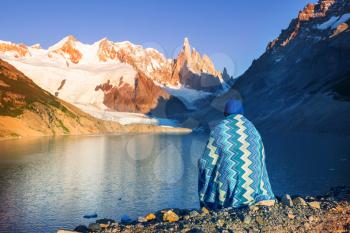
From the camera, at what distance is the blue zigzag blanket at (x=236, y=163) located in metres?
15.3

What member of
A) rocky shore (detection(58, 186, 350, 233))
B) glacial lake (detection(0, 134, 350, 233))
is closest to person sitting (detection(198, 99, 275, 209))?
rocky shore (detection(58, 186, 350, 233))

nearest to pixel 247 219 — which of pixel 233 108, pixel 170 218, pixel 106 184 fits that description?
pixel 170 218

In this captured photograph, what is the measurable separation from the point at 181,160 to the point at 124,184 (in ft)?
83.4

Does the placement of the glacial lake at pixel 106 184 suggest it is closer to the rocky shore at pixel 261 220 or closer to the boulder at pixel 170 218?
the boulder at pixel 170 218

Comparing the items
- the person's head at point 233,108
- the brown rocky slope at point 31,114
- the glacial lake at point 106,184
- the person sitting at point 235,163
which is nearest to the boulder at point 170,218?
the person sitting at point 235,163

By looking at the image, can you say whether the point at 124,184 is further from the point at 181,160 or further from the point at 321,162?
the point at 321,162

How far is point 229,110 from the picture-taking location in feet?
51.6

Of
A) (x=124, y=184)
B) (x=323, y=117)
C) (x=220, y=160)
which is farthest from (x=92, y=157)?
(x=323, y=117)

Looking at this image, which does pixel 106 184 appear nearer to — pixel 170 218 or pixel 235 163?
pixel 170 218

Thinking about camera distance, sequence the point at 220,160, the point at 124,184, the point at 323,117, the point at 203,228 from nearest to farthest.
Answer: the point at 203,228 < the point at 220,160 < the point at 124,184 < the point at 323,117

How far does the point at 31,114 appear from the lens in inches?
5974

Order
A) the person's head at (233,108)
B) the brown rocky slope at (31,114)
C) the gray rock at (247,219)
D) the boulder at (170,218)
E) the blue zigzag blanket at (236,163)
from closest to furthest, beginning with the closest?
the gray rock at (247,219) → the blue zigzag blanket at (236,163) → the person's head at (233,108) → the boulder at (170,218) → the brown rocky slope at (31,114)

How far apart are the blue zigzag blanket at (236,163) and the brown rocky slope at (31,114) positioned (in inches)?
4504

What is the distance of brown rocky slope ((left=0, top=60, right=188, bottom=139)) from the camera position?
136875 millimetres
